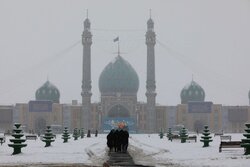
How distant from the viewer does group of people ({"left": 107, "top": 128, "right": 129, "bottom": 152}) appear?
74.4ft

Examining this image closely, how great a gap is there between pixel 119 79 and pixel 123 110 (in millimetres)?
6085

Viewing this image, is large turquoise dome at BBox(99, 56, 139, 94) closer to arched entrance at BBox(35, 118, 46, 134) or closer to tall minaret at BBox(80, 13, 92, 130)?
tall minaret at BBox(80, 13, 92, 130)

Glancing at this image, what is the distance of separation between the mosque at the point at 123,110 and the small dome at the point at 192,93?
212 centimetres

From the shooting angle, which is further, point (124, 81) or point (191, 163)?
point (124, 81)

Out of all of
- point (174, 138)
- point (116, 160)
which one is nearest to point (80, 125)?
point (174, 138)

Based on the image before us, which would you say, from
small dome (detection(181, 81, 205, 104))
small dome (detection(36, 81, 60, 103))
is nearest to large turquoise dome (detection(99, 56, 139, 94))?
small dome (detection(36, 81, 60, 103))

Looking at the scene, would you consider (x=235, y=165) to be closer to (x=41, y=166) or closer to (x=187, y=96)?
(x=41, y=166)

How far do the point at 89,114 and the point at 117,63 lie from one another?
38.6 ft

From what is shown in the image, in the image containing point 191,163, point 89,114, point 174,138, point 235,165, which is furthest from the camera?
point 89,114

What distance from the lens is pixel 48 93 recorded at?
10825 centimetres

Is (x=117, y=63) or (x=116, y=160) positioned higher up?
(x=117, y=63)

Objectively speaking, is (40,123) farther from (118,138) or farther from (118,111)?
(118,138)

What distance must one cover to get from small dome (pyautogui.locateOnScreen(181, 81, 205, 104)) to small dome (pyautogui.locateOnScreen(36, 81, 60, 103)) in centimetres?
2585

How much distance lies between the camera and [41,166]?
1669cm
